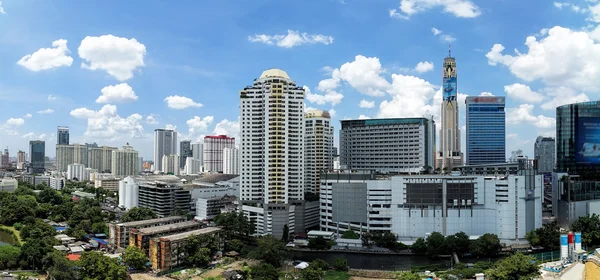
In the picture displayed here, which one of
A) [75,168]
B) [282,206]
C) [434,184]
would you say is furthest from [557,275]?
[75,168]

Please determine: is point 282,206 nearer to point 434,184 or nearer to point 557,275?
point 434,184

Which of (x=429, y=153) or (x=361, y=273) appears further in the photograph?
(x=429, y=153)

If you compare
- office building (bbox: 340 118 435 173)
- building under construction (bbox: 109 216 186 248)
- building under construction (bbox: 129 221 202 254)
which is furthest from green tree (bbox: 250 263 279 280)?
office building (bbox: 340 118 435 173)

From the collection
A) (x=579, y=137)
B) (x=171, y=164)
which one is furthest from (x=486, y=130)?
(x=171, y=164)

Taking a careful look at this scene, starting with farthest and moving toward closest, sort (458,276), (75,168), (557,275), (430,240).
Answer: (75,168) < (430,240) < (458,276) < (557,275)

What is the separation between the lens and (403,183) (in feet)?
79.6

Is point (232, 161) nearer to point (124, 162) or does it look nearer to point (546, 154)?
point (124, 162)

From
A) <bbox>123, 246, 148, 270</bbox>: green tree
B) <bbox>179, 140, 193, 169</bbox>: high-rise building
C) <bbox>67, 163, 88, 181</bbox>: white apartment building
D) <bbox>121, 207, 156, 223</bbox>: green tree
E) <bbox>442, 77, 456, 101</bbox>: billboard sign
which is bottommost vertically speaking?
<bbox>123, 246, 148, 270</bbox>: green tree

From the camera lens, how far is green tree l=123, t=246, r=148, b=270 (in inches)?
754

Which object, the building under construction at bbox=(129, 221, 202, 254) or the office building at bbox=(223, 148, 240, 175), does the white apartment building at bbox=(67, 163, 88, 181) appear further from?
the building under construction at bbox=(129, 221, 202, 254)

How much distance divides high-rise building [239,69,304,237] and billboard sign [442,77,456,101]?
3665 cm

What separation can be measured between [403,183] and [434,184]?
5.33 feet

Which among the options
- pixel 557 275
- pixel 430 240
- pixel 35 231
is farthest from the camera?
pixel 35 231

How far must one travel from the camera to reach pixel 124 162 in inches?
2462
